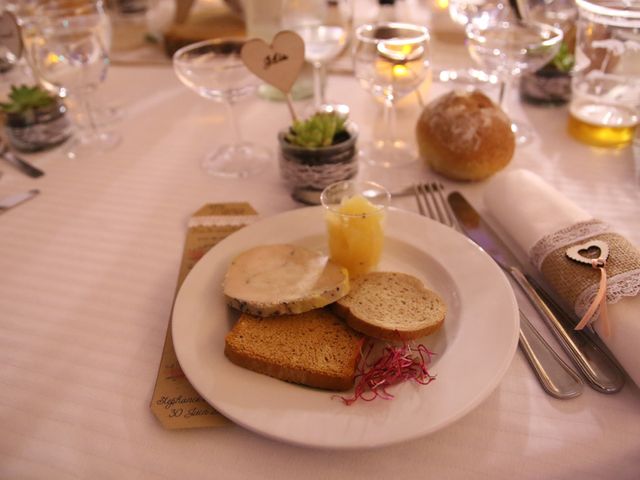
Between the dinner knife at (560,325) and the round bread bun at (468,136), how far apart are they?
0.46 ft

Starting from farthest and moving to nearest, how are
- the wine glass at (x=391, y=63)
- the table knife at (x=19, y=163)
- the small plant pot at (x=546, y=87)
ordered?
the small plant pot at (x=546, y=87)
the table knife at (x=19, y=163)
the wine glass at (x=391, y=63)

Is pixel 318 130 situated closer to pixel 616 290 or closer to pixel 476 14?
pixel 616 290

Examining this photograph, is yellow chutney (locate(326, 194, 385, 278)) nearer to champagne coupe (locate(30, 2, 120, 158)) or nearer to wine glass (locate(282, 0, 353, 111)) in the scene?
wine glass (locate(282, 0, 353, 111))

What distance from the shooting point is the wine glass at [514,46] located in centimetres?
112

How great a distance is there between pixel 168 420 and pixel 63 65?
106 cm

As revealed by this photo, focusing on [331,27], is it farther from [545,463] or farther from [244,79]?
[545,463]

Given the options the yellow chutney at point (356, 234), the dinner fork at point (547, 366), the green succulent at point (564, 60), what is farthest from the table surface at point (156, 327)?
the yellow chutney at point (356, 234)

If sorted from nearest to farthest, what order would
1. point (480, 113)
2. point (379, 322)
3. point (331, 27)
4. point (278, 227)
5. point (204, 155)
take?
1. point (379, 322)
2. point (278, 227)
3. point (480, 113)
4. point (204, 155)
5. point (331, 27)

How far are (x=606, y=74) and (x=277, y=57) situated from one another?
779mm

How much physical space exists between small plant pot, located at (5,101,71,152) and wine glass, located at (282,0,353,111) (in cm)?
66

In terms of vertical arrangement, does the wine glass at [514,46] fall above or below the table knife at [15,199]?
above

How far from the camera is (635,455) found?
1.85ft

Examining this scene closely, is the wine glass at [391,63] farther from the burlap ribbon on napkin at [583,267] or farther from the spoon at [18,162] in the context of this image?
the spoon at [18,162]

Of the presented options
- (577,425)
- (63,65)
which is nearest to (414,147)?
(577,425)
